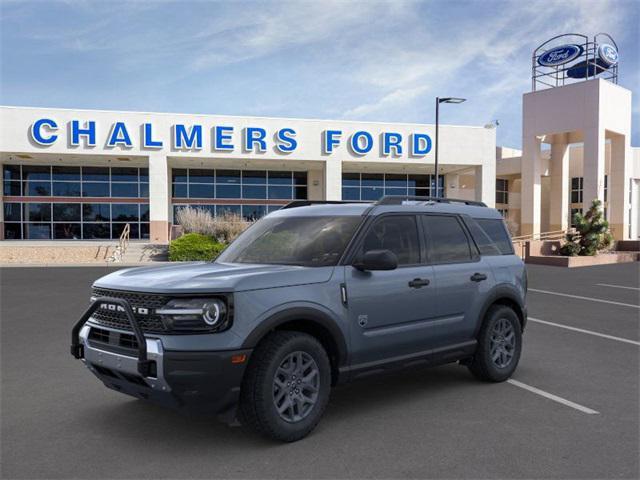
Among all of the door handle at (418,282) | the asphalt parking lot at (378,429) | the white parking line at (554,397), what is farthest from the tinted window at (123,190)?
the door handle at (418,282)

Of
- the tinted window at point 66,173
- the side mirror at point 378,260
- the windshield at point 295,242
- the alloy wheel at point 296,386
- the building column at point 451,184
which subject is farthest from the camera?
the building column at point 451,184

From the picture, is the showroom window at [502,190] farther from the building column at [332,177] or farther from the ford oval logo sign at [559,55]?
the building column at [332,177]

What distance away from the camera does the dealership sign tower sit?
33.7 m

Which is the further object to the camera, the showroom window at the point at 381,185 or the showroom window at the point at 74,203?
the showroom window at the point at 381,185

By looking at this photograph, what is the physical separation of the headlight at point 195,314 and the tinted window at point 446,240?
2.36 m

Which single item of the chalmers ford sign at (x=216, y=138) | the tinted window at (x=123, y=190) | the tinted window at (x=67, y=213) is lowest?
the tinted window at (x=67, y=213)

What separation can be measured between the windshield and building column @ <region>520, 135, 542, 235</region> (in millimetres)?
32652

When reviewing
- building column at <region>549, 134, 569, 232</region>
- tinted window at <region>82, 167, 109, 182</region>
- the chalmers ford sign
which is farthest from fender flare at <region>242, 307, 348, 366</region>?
building column at <region>549, 134, 569, 232</region>

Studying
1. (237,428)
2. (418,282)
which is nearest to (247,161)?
(418,282)

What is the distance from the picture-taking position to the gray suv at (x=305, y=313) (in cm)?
392

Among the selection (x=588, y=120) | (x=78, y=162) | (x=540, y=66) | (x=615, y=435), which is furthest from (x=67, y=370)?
(x=540, y=66)

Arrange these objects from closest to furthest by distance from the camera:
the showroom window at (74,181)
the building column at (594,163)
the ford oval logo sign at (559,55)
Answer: the building column at (594,163), the ford oval logo sign at (559,55), the showroom window at (74,181)

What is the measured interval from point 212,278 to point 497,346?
11.3ft

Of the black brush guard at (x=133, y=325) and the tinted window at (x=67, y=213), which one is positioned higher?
the tinted window at (x=67, y=213)
